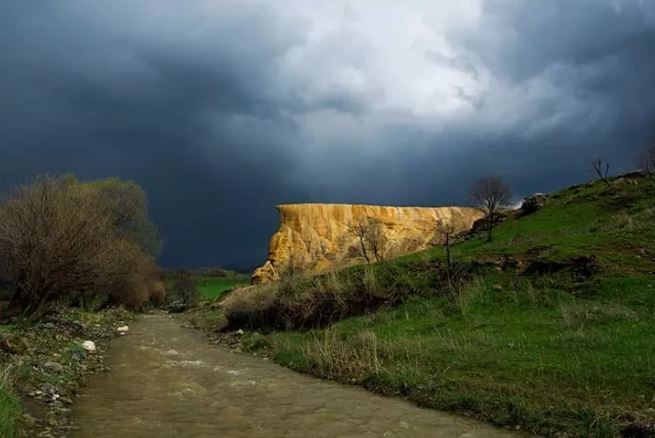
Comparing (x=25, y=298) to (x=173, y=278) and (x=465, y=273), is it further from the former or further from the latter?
(x=173, y=278)

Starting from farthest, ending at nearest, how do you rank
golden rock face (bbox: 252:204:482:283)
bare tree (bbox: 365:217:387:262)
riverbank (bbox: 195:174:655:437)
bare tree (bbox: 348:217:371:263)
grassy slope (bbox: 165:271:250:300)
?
grassy slope (bbox: 165:271:250:300) < golden rock face (bbox: 252:204:482:283) < bare tree (bbox: 348:217:371:263) < bare tree (bbox: 365:217:387:262) < riverbank (bbox: 195:174:655:437)

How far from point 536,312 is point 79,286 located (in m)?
22.0

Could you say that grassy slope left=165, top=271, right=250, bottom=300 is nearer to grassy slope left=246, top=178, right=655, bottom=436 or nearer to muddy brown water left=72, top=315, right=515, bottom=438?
grassy slope left=246, top=178, right=655, bottom=436

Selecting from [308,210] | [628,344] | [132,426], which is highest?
[308,210]

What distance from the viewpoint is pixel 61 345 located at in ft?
79.0

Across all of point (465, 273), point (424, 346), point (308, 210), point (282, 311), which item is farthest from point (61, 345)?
point (308, 210)

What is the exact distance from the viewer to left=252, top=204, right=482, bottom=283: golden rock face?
8900cm

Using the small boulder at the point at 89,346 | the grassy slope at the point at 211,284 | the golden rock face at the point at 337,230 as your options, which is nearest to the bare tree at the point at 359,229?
the golden rock face at the point at 337,230

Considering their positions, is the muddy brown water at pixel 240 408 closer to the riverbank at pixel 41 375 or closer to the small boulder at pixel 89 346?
the riverbank at pixel 41 375

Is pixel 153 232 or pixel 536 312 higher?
pixel 153 232

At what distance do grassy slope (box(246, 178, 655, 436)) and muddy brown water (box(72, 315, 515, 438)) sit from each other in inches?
37.0

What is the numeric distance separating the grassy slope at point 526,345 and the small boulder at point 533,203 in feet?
91.0

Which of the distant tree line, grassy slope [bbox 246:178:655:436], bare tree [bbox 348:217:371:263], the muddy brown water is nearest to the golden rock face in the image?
bare tree [bbox 348:217:371:263]

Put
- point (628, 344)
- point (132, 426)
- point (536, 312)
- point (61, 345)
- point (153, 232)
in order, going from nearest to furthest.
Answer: point (132, 426) → point (628, 344) → point (536, 312) → point (61, 345) → point (153, 232)
